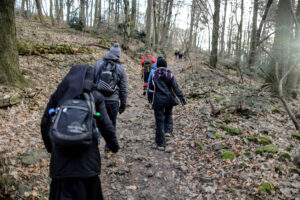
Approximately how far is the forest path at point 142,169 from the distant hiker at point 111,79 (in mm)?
1245

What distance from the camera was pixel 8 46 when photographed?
552cm

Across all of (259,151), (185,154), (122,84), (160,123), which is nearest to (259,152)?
(259,151)

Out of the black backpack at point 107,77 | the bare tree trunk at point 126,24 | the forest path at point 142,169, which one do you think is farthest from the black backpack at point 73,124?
the bare tree trunk at point 126,24

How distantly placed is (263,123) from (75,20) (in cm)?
1998

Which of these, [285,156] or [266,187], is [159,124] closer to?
[266,187]

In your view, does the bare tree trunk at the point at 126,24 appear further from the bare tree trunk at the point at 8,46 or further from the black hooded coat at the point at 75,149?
the black hooded coat at the point at 75,149

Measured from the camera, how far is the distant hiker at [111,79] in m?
4.11

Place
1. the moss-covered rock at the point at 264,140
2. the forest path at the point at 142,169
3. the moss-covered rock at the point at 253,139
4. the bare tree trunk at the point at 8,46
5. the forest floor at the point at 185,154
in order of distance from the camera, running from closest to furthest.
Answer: the forest floor at the point at 185,154 → the forest path at the point at 142,169 → the moss-covered rock at the point at 264,140 → the moss-covered rock at the point at 253,139 → the bare tree trunk at the point at 8,46

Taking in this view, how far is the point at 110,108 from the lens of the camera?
438cm

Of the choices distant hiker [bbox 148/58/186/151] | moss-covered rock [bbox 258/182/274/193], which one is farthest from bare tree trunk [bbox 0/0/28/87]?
moss-covered rock [bbox 258/182/274/193]

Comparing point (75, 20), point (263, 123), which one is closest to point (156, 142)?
point (263, 123)

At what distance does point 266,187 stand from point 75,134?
3598 mm

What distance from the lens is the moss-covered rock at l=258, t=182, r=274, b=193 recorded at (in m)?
3.60

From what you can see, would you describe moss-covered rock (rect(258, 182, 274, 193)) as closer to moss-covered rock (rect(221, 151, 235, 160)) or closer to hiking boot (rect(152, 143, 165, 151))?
moss-covered rock (rect(221, 151, 235, 160))
